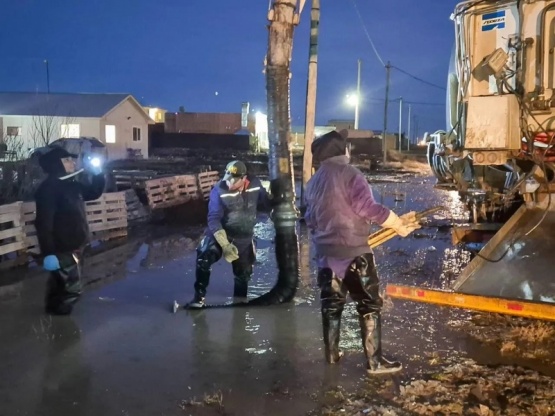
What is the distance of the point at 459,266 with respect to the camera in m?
10.1

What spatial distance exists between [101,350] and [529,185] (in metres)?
4.50

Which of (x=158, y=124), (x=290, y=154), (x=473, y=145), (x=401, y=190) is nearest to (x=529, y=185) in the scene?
(x=473, y=145)

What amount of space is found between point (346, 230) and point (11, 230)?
686cm

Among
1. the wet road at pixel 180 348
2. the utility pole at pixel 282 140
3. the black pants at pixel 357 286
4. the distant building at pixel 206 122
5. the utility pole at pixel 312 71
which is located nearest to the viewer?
the wet road at pixel 180 348

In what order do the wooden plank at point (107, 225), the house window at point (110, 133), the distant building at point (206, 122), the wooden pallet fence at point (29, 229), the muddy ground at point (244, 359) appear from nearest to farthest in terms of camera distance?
the muddy ground at point (244, 359)
the wooden pallet fence at point (29, 229)
the wooden plank at point (107, 225)
the house window at point (110, 133)
the distant building at point (206, 122)

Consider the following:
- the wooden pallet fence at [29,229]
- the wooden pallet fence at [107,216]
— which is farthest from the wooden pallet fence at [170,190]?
the wooden pallet fence at [29,229]

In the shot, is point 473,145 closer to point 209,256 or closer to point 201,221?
point 209,256

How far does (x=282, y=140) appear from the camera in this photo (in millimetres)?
7160

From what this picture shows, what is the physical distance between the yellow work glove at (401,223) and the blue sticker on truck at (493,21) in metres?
2.78

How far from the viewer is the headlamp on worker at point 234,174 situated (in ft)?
23.4

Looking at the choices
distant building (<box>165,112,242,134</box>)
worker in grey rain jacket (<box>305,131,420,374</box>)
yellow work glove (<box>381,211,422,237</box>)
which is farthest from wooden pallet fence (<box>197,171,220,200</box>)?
distant building (<box>165,112,242,134</box>)

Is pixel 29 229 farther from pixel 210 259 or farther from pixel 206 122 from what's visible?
pixel 206 122

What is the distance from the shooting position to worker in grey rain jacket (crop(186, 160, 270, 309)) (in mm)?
7148

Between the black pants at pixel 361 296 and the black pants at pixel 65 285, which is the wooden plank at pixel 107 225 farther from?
the black pants at pixel 361 296
